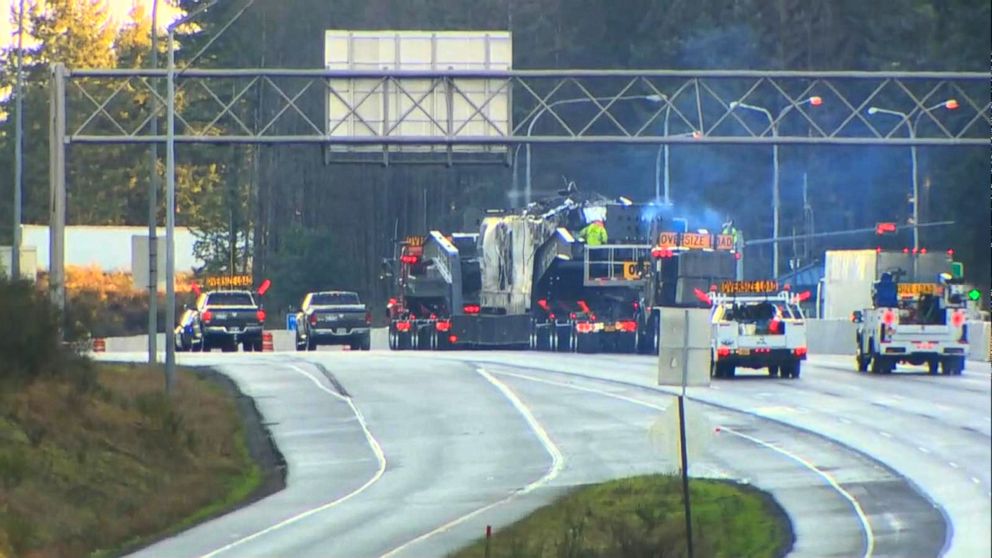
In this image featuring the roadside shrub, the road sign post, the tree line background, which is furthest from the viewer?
the roadside shrub

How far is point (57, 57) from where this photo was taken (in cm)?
10431

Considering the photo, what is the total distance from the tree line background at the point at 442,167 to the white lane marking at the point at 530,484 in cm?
639

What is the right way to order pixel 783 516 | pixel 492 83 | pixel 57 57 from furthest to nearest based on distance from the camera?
pixel 57 57 → pixel 492 83 → pixel 783 516

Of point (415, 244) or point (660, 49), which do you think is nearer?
point (660, 49)

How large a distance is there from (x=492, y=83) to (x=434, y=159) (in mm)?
3442

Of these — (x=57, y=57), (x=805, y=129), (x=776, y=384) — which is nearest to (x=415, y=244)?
(x=805, y=129)

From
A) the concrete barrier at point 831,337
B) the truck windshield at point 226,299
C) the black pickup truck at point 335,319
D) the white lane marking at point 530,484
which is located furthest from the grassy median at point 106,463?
the black pickup truck at point 335,319

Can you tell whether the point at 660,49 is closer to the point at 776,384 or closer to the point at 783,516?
the point at 776,384

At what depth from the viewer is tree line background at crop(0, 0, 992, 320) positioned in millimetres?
31188

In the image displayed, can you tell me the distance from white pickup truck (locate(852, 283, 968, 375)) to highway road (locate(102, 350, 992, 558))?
66cm

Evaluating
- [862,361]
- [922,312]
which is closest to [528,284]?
[862,361]

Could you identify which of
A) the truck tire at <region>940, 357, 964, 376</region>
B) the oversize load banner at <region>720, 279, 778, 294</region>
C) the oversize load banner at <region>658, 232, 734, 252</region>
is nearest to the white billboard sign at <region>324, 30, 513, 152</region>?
the oversize load banner at <region>720, 279, 778, 294</region>

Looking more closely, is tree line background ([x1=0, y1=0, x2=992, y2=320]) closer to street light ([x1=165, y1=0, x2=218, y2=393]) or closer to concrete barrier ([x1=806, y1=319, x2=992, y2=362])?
concrete barrier ([x1=806, y1=319, x2=992, y2=362])

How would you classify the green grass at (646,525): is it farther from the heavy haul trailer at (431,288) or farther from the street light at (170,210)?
the heavy haul trailer at (431,288)
